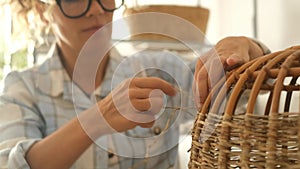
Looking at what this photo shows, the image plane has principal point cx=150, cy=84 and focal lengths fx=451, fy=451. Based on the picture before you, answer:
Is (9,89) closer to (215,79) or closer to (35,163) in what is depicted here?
(35,163)

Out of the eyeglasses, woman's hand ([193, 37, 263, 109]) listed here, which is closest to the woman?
the eyeglasses

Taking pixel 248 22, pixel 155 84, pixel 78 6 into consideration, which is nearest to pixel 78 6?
pixel 78 6

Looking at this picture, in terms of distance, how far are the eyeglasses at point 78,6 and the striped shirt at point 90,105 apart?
0.13 meters

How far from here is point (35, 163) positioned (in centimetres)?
72

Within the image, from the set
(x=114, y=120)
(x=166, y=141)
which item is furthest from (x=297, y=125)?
(x=166, y=141)

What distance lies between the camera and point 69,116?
37.6 inches

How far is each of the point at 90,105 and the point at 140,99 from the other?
43 centimetres

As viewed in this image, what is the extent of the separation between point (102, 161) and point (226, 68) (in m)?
0.50

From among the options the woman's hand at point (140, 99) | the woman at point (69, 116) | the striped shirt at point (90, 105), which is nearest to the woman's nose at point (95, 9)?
the woman at point (69, 116)

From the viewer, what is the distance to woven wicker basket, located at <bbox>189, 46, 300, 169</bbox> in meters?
0.37

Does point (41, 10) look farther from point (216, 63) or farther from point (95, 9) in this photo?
point (216, 63)

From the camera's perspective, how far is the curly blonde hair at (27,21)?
107cm

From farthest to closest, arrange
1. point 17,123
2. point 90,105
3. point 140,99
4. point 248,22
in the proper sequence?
1. point 248,22
2. point 90,105
3. point 17,123
4. point 140,99

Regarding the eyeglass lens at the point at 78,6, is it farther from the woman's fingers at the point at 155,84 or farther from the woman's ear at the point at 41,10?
the woman's fingers at the point at 155,84
